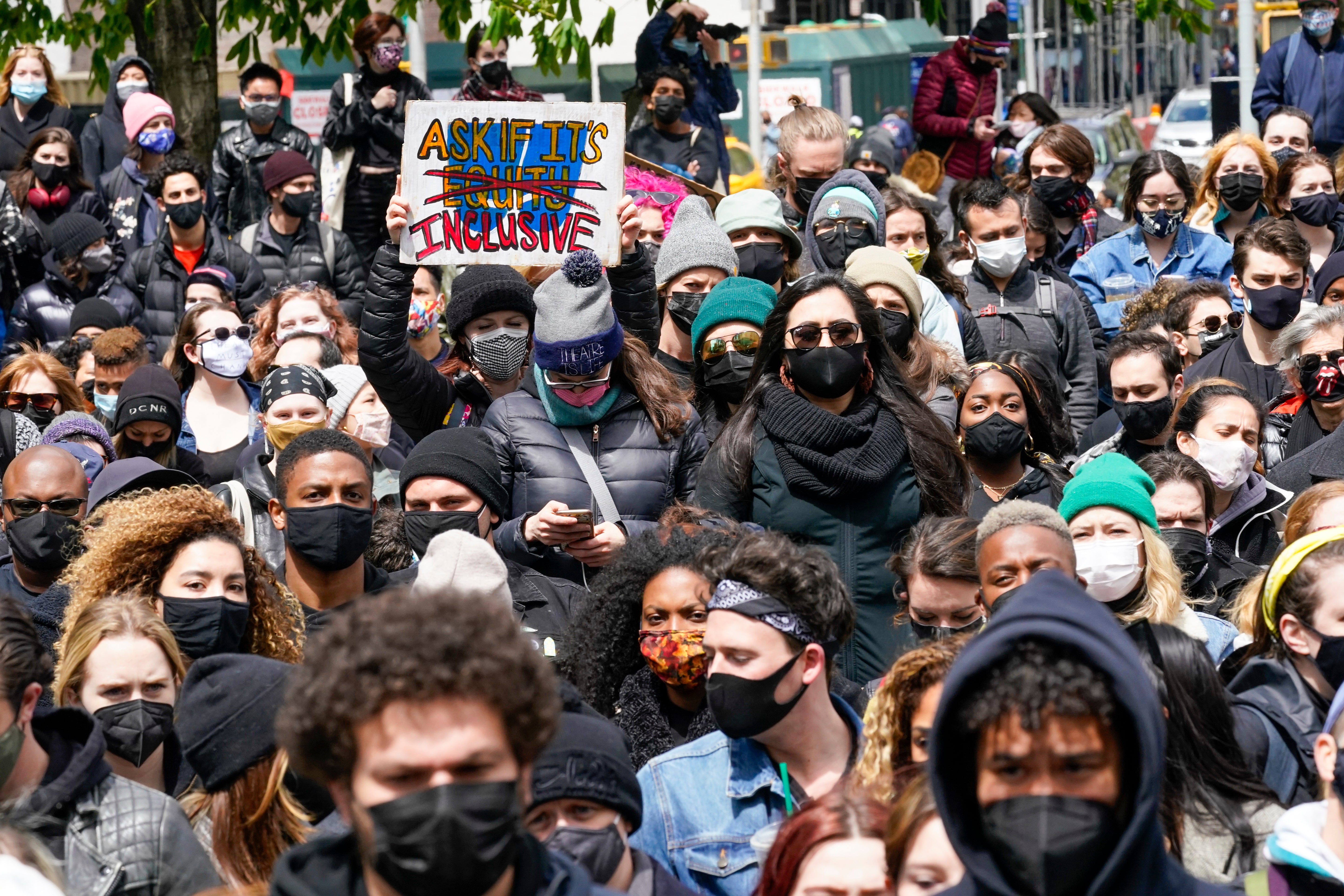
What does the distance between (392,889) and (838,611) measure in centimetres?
183

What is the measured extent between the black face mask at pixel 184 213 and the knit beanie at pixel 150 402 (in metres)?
2.44

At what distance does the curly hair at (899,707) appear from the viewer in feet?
12.7

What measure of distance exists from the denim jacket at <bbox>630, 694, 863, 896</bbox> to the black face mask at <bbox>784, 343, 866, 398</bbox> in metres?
1.71

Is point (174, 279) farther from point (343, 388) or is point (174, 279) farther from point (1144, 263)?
point (1144, 263)

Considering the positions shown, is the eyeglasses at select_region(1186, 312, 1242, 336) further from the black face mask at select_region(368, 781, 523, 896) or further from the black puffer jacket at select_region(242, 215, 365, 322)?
the black face mask at select_region(368, 781, 523, 896)

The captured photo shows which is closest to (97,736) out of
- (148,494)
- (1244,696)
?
(148,494)

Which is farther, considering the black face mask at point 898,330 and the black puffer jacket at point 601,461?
the black face mask at point 898,330

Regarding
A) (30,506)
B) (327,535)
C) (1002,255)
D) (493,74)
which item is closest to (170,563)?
(327,535)

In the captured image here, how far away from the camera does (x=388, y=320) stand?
6219 mm

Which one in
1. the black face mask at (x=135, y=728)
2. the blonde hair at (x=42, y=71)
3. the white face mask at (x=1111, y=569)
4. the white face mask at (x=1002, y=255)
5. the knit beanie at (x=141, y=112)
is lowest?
the black face mask at (x=135, y=728)

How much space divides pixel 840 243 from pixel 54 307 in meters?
4.92

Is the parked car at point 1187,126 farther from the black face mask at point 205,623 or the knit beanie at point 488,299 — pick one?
the black face mask at point 205,623

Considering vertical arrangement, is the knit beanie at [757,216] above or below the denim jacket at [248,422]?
above

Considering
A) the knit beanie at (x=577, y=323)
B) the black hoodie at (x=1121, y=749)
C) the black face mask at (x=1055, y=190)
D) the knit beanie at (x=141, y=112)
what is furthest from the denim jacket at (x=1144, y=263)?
the black hoodie at (x=1121, y=749)
